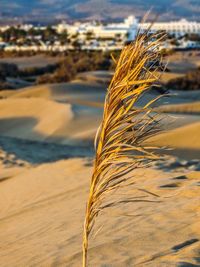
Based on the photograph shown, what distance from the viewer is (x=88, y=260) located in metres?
5.38

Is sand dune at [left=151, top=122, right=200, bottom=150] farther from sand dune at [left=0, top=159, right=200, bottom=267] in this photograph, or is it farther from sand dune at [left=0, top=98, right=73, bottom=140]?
sand dune at [left=0, top=159, right=200, bottom=267]

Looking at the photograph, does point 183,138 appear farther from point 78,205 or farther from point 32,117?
point 32,117

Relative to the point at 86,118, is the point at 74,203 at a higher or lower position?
higher

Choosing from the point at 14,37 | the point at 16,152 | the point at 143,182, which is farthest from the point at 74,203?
the point at 14,37

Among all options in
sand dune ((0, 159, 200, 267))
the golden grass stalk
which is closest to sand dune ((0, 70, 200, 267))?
sand dune ((0, 159, 200, 267))

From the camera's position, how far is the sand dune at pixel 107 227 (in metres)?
5.44

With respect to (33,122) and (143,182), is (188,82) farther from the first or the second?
(143,182)

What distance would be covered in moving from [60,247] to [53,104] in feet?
49.1

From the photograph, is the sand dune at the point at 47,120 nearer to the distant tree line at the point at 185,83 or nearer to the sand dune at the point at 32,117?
the sand dune at the point at 32,117

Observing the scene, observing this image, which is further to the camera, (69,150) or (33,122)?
(33,122)

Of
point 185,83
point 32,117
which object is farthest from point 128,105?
point 185,83

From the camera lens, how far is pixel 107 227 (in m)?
6.51

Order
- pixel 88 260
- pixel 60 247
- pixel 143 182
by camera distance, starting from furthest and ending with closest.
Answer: pixel 143 182, pixel 60 247, pixel 88 260

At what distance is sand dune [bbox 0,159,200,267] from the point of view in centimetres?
544
